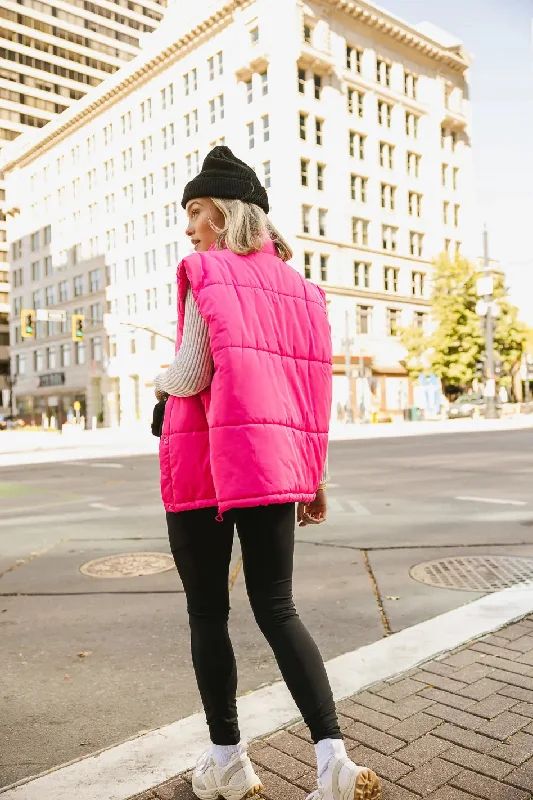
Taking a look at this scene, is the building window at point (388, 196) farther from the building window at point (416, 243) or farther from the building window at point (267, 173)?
the building window at point (267, 173)

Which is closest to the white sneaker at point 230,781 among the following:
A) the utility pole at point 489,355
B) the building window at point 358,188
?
the utility pole at point 489,355

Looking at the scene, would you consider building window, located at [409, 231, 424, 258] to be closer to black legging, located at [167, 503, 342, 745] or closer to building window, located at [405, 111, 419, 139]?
building window, located at [405, 111, 419, 139]

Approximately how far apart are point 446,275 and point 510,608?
4289 centimetres

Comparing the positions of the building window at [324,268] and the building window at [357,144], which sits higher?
the building window at [357,144]

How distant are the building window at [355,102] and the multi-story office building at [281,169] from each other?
17 cm

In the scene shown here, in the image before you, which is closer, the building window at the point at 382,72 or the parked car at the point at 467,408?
the parked car at the point at 467,408

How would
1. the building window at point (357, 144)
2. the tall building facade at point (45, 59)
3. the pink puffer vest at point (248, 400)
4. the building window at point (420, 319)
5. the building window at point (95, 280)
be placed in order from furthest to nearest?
the tall building facade at point (45, 59) → the building window at point (95, 280) → the building window at point (420, 319) → the building window at point (357, 144) → the pink puffer vest at point (248, 400)

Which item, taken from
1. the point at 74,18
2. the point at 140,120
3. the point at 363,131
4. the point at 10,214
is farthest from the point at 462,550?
the point at 74,18

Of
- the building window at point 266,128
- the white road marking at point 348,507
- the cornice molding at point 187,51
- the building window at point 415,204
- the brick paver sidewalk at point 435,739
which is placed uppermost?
the cornice molding at point 187,51

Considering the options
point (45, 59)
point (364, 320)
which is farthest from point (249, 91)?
point (45, 59)

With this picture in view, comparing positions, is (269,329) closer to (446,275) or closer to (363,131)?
(446,275)

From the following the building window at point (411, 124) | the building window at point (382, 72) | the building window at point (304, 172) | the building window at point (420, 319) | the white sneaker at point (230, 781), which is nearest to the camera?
the white sneaker at point (230, 781)

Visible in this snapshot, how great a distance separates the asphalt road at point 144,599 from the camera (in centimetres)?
303

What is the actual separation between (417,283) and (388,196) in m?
6.76
